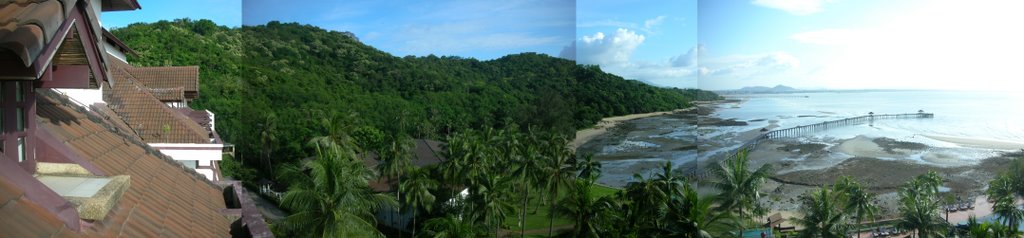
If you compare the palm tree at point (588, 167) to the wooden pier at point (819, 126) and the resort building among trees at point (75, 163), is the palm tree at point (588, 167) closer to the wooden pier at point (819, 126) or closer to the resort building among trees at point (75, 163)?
the wooden pier at point (819, 126)

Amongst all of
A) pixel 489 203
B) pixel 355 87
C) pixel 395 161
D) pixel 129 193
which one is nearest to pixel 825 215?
pixel 489 203

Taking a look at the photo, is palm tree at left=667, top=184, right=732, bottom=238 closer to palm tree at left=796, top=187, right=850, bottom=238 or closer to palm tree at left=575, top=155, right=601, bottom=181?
palm tree at left=796, top=187, right=850, bottom=238

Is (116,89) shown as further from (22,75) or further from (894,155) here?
(894,155)

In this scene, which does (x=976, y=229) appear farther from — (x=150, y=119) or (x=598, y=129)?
(x=598, y=129)

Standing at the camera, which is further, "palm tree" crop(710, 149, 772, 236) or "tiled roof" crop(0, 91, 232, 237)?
"palm tree" crop(710, 149, 772, 236)

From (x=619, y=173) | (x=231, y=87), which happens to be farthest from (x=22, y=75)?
(x=231, y=87)

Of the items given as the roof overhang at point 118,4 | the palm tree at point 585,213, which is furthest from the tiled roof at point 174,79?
the palm tree at point 585,213

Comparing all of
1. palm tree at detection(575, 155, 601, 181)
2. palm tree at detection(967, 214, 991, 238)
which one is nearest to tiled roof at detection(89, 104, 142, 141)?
palm tree at detection(967, 214, 991, 238)
